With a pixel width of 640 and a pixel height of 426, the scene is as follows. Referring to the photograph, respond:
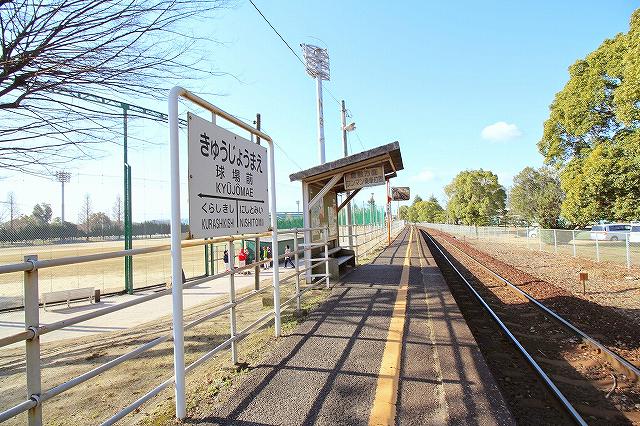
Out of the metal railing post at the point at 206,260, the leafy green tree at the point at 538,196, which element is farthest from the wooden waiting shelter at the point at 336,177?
the leafy green tree at the point at 538,196

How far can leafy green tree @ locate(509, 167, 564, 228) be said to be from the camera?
36.3m

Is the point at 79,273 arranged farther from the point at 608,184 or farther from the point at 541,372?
the point at 608,184

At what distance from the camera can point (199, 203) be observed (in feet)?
9.24

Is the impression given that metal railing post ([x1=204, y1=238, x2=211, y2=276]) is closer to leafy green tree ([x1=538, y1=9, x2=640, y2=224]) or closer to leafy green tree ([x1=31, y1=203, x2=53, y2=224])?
leafy green tree ([x1=31, y1=203, x2=53, y2=224])

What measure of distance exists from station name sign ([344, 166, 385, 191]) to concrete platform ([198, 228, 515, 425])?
14.9 feet

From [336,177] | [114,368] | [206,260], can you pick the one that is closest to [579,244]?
[336,177]

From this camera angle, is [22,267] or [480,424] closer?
[22,267]

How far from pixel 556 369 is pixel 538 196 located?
41.2m

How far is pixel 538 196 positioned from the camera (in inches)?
1548

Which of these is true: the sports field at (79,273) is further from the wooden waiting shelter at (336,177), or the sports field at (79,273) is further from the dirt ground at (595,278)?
the dirt ground at (595,278)

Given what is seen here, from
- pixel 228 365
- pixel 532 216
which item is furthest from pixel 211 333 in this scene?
pixel 532 216

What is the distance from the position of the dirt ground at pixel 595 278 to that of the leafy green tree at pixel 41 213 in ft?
56.7

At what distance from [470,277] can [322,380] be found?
11359 mm

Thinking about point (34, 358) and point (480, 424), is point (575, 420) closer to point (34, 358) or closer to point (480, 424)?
point (480, 424)
